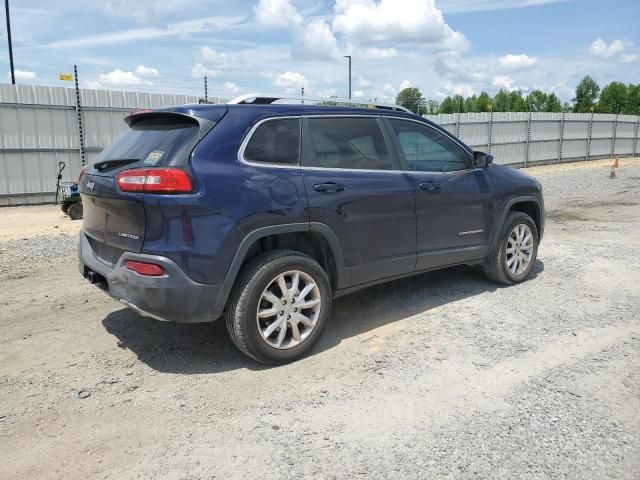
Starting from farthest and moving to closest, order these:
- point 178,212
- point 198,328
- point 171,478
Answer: point 198,328, point 178,212, point 171,478

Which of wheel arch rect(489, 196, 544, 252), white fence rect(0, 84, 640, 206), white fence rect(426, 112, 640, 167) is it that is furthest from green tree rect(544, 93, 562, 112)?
wheel arch rect(489, 196, 544, 252)

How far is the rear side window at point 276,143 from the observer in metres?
3.66

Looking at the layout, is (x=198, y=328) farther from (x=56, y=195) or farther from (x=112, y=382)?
(x=56, y=195)

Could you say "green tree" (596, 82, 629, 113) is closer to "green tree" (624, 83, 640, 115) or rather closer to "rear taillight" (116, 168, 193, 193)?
"green tree" (624, 83, 640, 115)

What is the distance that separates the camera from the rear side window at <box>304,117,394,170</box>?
4012 mm

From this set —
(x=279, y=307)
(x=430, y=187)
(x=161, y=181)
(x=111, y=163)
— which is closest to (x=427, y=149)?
(x=430, y=187)

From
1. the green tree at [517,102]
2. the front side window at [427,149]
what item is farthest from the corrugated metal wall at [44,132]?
the green tree at [517,102]

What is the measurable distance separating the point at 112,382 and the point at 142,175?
54.4 inches

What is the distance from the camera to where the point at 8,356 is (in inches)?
156

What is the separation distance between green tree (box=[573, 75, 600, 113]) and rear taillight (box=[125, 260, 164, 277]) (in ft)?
194

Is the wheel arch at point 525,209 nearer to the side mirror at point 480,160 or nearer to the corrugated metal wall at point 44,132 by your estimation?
the side mirror at point 480,160

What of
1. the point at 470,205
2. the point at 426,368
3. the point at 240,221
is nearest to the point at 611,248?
the point at 470,205

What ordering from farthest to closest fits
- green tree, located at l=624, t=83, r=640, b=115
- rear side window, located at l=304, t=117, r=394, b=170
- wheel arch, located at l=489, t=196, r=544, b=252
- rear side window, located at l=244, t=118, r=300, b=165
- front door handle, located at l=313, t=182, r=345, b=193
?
green tree, located at l=624, t=83, r=640, b=115, wheel arch, located at l=489, t=196, r=544, b=252, rear side window, located at l=304, t=117, r=394, b=170, front door handle, located at l=313, t=182, r=345, b=193, rear side window, located at l=244, t=118, r=300, b=165

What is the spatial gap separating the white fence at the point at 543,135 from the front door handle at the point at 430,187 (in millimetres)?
16758
